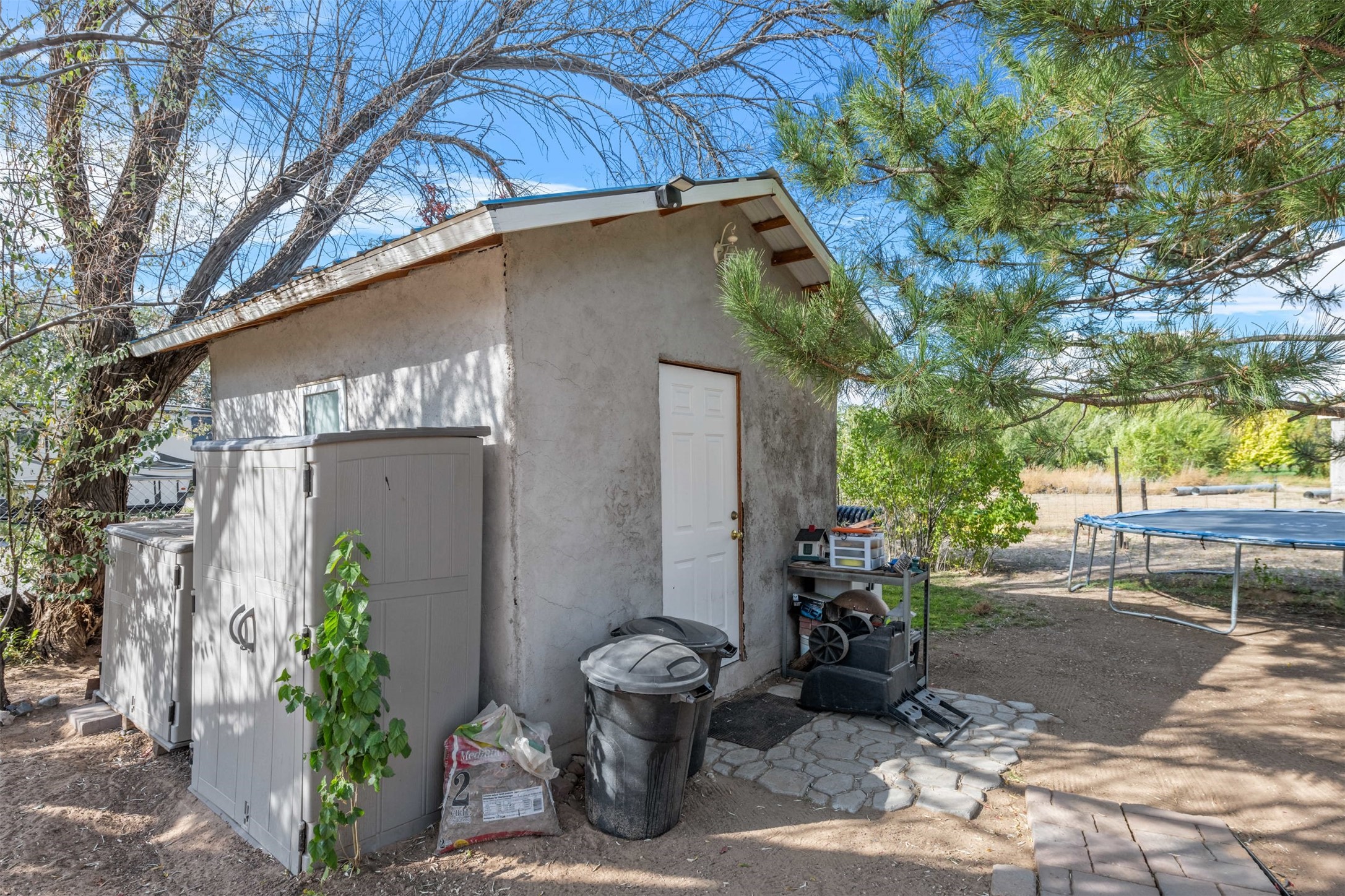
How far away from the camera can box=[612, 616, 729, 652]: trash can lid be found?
3969mm

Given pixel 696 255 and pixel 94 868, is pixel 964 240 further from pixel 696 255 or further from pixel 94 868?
pixel 94 868

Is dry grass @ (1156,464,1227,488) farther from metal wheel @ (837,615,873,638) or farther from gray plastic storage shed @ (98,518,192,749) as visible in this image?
gray plastic storage shed @ (98,518,192,749)

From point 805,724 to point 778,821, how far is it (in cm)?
127

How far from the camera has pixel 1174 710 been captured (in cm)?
521

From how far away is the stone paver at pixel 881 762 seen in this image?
12.6 feet

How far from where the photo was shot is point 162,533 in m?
4.78

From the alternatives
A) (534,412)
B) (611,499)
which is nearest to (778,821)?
(611,499)

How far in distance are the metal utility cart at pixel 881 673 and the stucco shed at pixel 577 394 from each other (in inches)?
26.8

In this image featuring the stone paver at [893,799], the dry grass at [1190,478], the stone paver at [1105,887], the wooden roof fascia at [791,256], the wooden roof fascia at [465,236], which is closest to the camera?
the stone paver at [1105,887]

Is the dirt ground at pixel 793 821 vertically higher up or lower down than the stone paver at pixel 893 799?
lower down

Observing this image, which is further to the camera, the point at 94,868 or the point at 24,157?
the point at 24,157

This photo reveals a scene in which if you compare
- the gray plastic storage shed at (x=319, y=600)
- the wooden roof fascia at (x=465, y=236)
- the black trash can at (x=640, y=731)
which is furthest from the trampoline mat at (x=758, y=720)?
the wooden roof fascia at (x=465, y=236)

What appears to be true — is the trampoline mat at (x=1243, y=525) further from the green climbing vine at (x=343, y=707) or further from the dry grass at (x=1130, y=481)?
the dry grass at (x=1130, y=481)

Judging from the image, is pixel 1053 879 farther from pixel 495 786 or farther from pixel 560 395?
pixel 560 395
